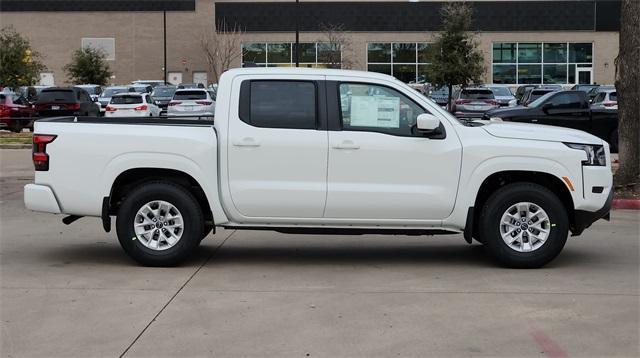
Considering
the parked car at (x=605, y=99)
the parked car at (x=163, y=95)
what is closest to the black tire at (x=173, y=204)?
the parked car at (x=605, y=99)

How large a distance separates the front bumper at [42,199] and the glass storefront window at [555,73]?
2140 inches

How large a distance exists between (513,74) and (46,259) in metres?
54.0

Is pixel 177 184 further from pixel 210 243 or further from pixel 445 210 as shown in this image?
pixel 445 210

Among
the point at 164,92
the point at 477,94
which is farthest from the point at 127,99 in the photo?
the point at 477,94

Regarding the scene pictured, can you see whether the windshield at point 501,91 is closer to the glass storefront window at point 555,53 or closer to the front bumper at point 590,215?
the glass storefront window at point 555,53

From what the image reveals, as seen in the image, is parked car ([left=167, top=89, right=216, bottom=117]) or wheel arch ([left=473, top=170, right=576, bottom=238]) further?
parked car ([left=167, top=89, right=216, bottom=117])

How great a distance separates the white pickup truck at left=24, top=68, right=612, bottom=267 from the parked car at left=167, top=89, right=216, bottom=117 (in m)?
21.9

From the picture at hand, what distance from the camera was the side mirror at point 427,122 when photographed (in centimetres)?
745

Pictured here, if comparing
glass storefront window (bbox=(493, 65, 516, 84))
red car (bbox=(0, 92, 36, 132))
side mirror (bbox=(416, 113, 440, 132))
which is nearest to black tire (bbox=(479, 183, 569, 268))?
side mirror (bbox=(416, 113, 440, 132))

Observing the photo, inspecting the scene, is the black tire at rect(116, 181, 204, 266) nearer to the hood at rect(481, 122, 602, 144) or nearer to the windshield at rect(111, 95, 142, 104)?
the hood at rect(481, 122, 602, 144)

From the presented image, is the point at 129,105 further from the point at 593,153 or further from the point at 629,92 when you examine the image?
the point at 593,153

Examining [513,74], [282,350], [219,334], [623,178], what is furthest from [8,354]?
[513,74]

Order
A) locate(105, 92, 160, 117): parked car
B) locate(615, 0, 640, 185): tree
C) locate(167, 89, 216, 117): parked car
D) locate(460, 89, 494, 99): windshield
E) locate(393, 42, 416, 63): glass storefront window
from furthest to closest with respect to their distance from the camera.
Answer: locate(393, 42, 416, 63): glass storefront window → locate(460, 89, 494, 99): windshield → locate(105, 92, 160, 117): parked car → locate(167, 89, 216, 117): parked car → locate(615, 0, 640, 185): tree

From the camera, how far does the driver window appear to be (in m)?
7.74
